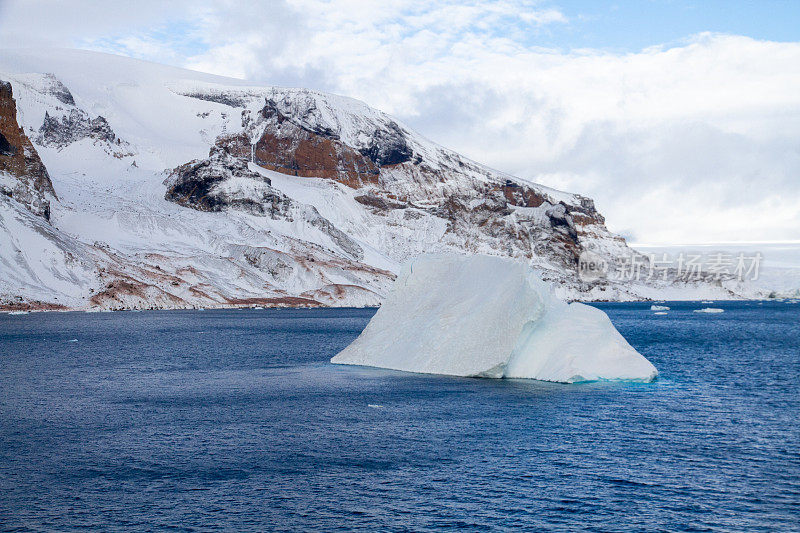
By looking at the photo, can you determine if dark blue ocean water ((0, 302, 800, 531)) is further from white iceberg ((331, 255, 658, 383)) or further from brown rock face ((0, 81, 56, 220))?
brown rock face ((0, 81, 56, 220))

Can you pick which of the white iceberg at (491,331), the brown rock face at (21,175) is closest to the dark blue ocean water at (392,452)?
the white iceberg at (491,331)

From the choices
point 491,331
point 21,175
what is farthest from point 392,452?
point 21,175

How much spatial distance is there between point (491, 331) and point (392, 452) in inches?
834

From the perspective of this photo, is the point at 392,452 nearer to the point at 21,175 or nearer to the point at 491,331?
the point at 491,331

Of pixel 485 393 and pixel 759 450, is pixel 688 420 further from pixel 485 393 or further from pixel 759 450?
pixel 485 393

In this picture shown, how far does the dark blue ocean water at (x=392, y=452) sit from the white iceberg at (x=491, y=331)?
1.43m

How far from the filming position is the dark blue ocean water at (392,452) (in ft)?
74.7

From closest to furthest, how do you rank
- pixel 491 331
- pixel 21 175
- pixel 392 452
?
1. pixel 392 452
2. pixel 491 331
3. pixel 21 175

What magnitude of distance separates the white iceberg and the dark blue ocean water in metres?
1.43

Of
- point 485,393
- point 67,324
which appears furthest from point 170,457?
point 67,324

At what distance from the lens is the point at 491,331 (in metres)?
50.4

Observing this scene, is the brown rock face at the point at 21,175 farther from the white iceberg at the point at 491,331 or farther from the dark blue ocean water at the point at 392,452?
the white iceberg at the point at 491,331

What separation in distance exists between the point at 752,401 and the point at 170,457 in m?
32.7

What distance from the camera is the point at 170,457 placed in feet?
97.8
